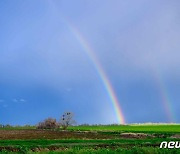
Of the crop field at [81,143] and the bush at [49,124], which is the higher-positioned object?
the bush at [49,124]

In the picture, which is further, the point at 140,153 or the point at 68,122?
the point at 68,122

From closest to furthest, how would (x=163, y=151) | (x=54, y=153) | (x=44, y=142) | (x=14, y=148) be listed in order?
(x=54, y=153) < (x=163, y=151) < (x=14, y=148) < (x=44, y=142)

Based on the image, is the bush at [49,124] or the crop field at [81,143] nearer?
the crop field at [81,143]

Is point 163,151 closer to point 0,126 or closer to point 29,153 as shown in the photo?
point 29,153

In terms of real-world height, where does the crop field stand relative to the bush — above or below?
below

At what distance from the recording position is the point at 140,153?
76.5 ft

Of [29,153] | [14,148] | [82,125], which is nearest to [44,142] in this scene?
[14,148]

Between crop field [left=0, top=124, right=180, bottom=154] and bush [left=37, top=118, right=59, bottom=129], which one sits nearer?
crop field [left=0, top=124, right=180, bottom=154]

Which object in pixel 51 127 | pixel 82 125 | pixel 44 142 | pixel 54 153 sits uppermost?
pixel 82 125

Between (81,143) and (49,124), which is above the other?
(49,124)

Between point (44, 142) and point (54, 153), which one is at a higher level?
point (44, 142)

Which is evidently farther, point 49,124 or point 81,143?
point 49,124

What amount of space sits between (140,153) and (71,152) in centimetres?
438

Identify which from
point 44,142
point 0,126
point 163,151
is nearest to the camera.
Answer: point 163,151
